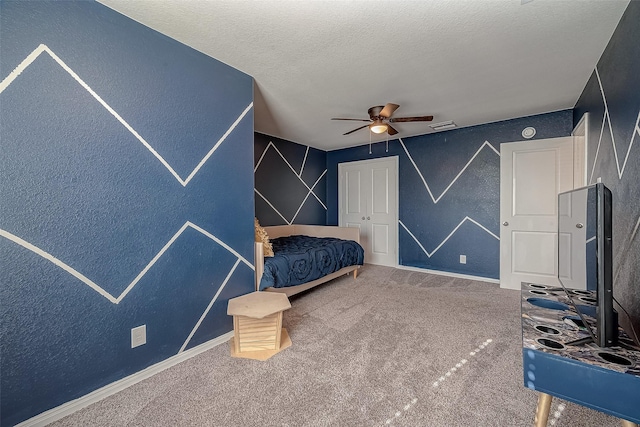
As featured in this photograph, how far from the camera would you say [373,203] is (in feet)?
16.1

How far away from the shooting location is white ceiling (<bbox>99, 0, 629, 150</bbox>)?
1553 mm

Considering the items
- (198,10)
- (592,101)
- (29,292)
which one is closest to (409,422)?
(29,292)

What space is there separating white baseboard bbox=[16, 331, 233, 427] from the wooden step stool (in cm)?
27

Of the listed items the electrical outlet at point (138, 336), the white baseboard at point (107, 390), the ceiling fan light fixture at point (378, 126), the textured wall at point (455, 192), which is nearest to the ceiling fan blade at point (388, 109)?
the ceiling fan light fixture at point (378, 126)

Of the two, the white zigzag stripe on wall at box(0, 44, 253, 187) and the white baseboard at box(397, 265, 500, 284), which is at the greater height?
the white zigzag stripe on wall at box(0, 44, 253, 187)

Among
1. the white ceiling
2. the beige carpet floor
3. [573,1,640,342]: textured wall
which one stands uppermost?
the white ceiling

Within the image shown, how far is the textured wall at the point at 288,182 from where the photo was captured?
4.17m

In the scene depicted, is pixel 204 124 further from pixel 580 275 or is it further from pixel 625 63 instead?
pixel 625 63

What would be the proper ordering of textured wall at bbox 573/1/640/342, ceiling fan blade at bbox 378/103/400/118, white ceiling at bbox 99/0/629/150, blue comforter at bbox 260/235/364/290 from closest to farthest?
textured wall at bbox 573/1/640/342, white ceiling at bbox 99/0/629/150, blue comforter at bbox 260/235/364/290, ceiling fan blade at bbox 378/103/400/118

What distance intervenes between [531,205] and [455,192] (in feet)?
3.07

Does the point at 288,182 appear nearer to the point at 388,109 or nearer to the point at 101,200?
the point at 388,109

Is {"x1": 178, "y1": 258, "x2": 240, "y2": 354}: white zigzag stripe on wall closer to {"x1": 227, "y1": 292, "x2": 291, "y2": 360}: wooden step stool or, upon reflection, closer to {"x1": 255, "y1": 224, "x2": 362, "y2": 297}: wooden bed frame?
{"x1": 227, "y1": 292, "x2": 291, "y2": 360}: wooden step stool

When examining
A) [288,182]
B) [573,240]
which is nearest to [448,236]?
[288,182]

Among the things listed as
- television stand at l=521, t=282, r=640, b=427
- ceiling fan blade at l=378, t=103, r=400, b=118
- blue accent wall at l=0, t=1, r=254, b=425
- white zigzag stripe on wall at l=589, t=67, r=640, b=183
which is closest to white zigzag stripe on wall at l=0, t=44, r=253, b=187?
blue accent wall at l=0, t=1, r=254, b=425
